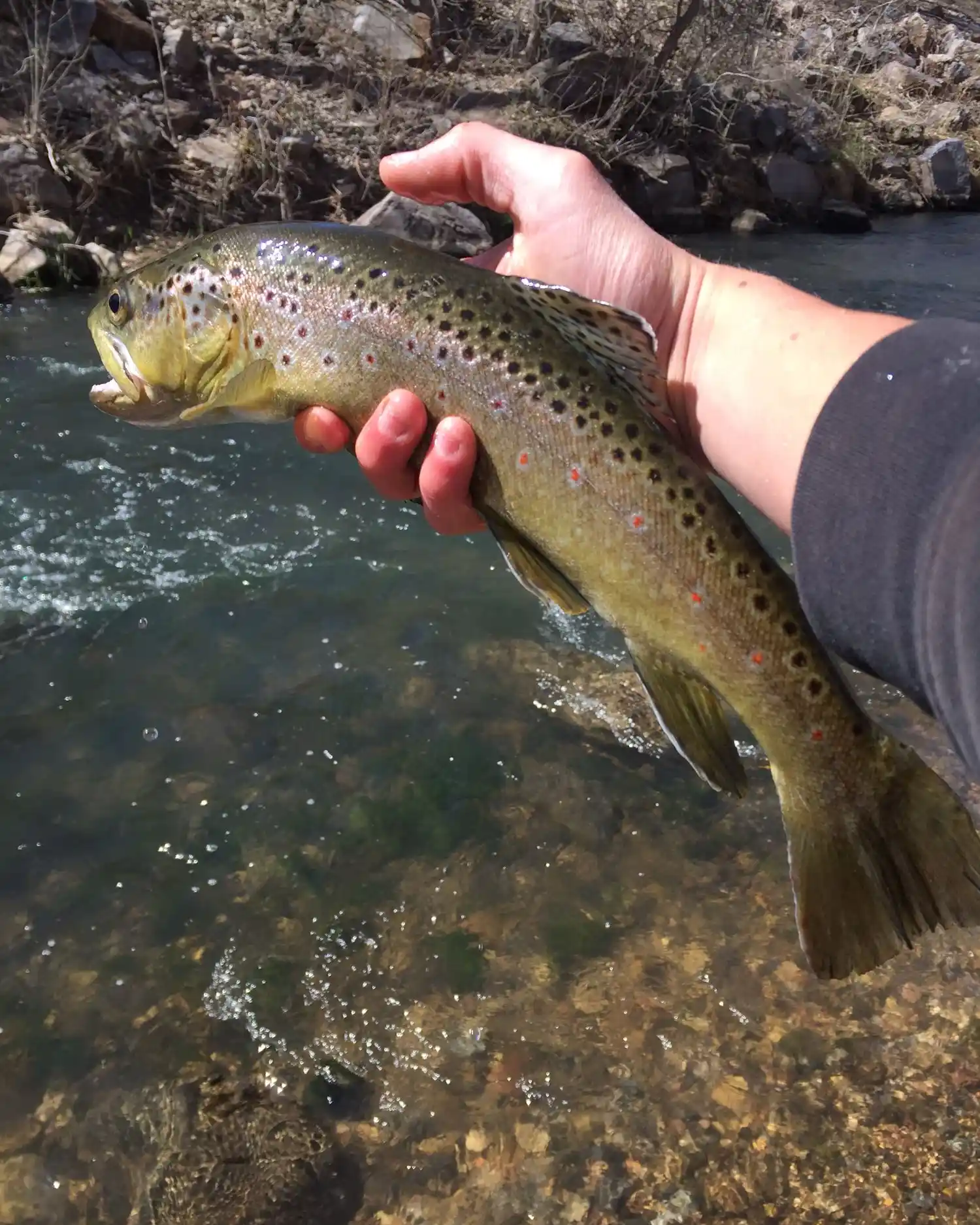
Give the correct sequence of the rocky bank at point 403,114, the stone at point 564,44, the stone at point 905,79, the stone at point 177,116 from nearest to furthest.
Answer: the rocky bank at point 403,114 < the stone at point 177,116 < the stone at point 564,44 < the stone at point 905,79

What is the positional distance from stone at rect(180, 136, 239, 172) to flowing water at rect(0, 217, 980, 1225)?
32.2 ft

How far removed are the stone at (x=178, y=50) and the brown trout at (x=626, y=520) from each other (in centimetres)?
1659

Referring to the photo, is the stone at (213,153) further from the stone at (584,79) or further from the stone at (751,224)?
the stone at (751,224)

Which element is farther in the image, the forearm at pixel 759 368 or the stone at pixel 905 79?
the stone at pixel 905 79

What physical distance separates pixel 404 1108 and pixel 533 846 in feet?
4.88

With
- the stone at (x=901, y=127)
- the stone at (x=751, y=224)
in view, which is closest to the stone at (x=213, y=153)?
the stone at (x=751, y=224)

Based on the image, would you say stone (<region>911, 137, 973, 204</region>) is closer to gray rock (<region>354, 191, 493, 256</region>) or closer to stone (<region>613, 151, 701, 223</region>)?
stone (<region>613, 151, 701, 223</region>)

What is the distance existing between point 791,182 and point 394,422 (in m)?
21.3

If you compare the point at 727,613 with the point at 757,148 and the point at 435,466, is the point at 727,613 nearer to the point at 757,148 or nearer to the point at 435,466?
the point at 435,466

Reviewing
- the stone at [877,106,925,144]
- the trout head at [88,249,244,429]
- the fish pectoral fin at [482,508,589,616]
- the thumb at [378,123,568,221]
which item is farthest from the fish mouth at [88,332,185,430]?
the stone at [877,106,925,144]

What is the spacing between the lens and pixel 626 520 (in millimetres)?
2342

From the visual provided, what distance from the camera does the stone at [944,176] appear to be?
2258 centimetres

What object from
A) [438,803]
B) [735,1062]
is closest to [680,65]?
[438,803]

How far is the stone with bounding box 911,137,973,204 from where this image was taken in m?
22.6
